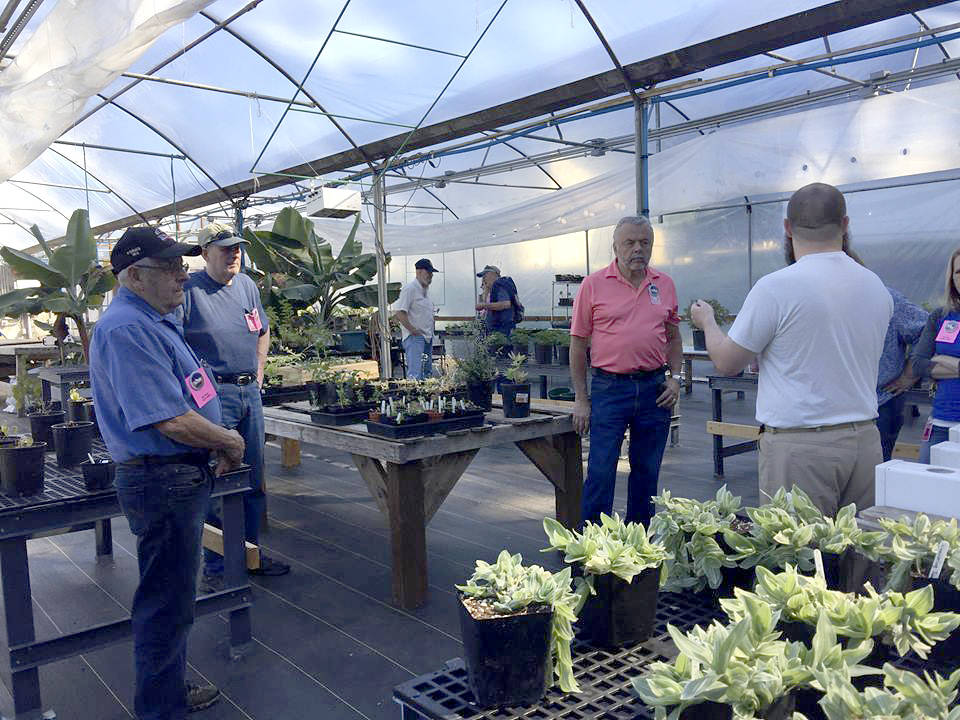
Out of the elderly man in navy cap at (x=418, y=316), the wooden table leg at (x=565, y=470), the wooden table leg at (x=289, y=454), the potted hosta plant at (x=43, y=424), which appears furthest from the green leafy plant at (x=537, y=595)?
the elderly man in navy cap at (x=418, y=316)

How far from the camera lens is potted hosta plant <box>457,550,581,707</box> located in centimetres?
108

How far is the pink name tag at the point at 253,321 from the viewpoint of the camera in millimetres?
3451

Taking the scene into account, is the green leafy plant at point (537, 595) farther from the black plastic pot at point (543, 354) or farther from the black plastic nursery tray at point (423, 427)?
the black plastic pot at point (543, 354)

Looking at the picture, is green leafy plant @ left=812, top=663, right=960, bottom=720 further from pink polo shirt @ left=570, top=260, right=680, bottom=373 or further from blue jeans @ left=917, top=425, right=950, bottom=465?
blue jeans @ left=917, top=425, right=950, bottom=465

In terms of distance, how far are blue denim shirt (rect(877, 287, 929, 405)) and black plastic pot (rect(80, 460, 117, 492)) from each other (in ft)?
10.8

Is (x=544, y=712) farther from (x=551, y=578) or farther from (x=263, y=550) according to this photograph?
(x=263, y=550)

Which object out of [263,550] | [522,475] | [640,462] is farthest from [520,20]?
[263,550]

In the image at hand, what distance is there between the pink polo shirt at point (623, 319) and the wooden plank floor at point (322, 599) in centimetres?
108

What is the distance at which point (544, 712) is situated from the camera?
3.54 feet

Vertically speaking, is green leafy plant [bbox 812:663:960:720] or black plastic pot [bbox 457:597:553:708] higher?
green leafy plant [bbox 812:663:960:720]

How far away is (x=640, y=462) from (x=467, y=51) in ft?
14.5

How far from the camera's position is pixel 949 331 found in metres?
3.20

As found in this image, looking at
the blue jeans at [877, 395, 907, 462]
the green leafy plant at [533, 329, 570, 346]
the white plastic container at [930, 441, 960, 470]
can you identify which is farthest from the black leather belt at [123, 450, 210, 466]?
the green leafy plant at [533, 329, 570, 346]

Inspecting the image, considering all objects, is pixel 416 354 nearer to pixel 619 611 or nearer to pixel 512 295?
pixel 512 295
